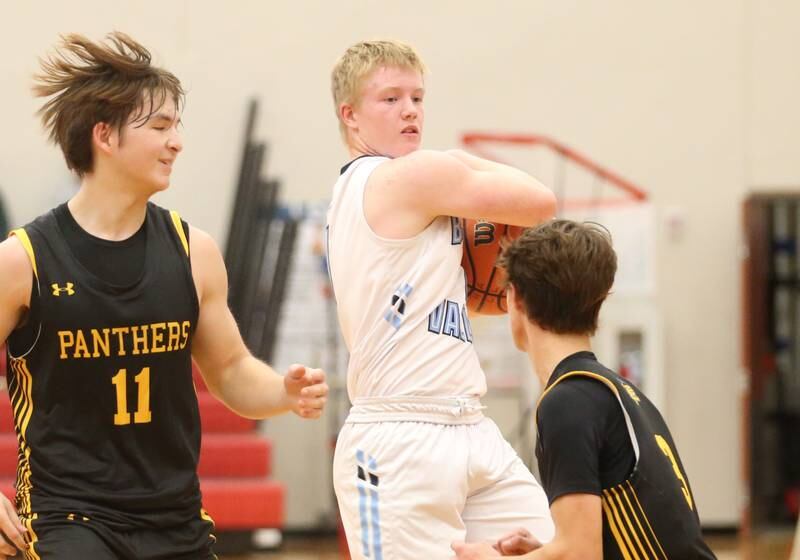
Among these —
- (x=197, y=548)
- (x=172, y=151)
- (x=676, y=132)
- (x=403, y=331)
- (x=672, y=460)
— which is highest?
(x=676, y=132)

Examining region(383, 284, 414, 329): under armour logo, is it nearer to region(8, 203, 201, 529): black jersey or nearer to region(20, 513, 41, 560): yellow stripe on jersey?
region(8, 203, 201, 529): black jersey

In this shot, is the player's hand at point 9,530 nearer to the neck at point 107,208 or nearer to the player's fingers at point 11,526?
the player's fingers at point 11,526

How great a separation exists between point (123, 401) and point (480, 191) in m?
A: 1.04

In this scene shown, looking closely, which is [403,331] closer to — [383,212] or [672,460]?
[383,212]

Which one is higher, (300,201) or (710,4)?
(710,4)

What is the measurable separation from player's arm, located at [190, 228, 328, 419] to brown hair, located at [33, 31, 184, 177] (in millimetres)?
362

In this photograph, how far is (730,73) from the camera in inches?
378

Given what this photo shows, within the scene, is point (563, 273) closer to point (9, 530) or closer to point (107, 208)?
point (107, 208)

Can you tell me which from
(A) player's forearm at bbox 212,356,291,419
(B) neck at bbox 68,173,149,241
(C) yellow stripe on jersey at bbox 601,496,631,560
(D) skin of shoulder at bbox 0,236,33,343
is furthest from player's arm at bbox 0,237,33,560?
(C) yellow stripe on jersey at bbox 601,496,631,560

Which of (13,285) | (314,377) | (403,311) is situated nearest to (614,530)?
(403,311)

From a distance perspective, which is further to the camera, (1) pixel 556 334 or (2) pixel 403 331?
(2) pixel 403 331

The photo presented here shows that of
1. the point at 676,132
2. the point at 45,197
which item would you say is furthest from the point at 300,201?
the point at 676,132

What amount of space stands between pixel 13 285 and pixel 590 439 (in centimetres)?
145

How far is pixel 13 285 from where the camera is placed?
9.14ft
